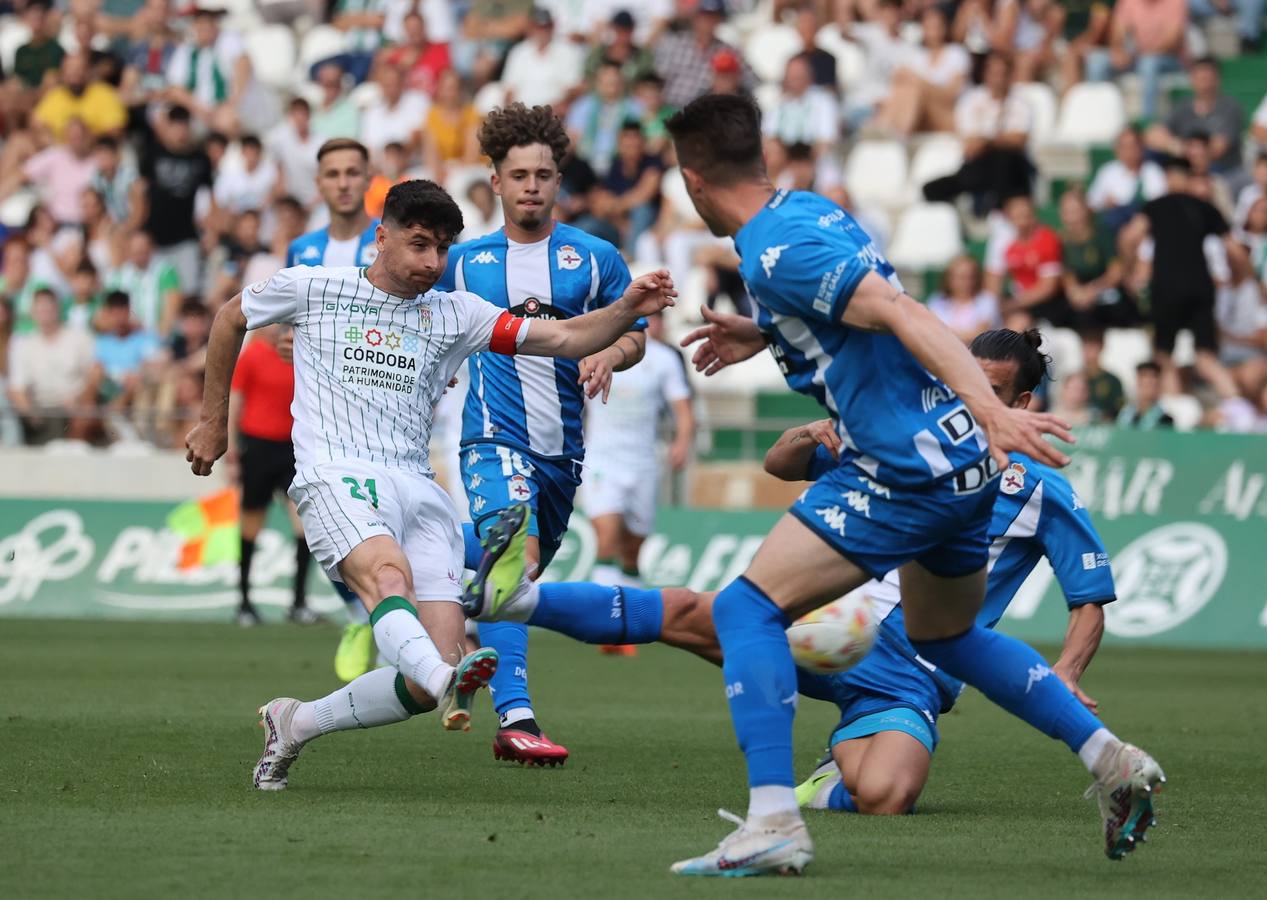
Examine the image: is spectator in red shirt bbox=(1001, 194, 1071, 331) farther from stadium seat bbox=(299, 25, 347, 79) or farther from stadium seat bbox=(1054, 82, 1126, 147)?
stadium seat bbox=(299, 25, 347, 79)

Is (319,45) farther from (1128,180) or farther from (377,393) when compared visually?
(377,393)

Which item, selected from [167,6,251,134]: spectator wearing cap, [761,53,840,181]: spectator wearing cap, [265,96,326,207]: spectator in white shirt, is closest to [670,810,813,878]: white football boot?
[761,53,840,181]: spectator wearing cap

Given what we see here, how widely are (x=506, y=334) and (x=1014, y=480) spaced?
1.92 meters

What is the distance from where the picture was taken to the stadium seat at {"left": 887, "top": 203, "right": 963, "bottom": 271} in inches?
826

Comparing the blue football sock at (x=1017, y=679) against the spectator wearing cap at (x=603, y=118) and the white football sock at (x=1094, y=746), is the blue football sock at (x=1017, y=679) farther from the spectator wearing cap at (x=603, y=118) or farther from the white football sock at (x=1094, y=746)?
the spectator wearing cap at (x=603, y=118)

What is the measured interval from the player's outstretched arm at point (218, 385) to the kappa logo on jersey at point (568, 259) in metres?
2.10

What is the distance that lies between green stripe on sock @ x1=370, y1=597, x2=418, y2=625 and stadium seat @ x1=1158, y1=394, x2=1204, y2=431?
39.8ft

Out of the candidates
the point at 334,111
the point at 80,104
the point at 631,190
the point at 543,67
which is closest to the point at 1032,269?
the point at 631,190

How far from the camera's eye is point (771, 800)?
552 centimetres

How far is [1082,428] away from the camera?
16375 mm

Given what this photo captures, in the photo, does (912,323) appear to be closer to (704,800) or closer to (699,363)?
(699,363)

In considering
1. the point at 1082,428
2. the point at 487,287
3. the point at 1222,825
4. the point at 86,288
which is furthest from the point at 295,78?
the point at 1222,825

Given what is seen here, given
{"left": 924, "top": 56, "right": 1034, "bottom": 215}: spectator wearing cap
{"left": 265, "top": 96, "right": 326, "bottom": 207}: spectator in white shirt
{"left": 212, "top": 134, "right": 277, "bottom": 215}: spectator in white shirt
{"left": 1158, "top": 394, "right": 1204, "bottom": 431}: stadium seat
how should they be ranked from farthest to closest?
{"left": 212, "top": 134, "right": 277, "bottom": 215}: spectator in white shirt → {"left": 265, "top": 96, "right": 326, "bottom": 207}: spectator in white shirt → {"left": 924, "top": 56, "right": 1034, "bottom": 215}: spectator wearing cap → {"left": 1158, "top": 394, "right": 1204, "bottom": 431}: stadium seat

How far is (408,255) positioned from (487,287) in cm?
187
